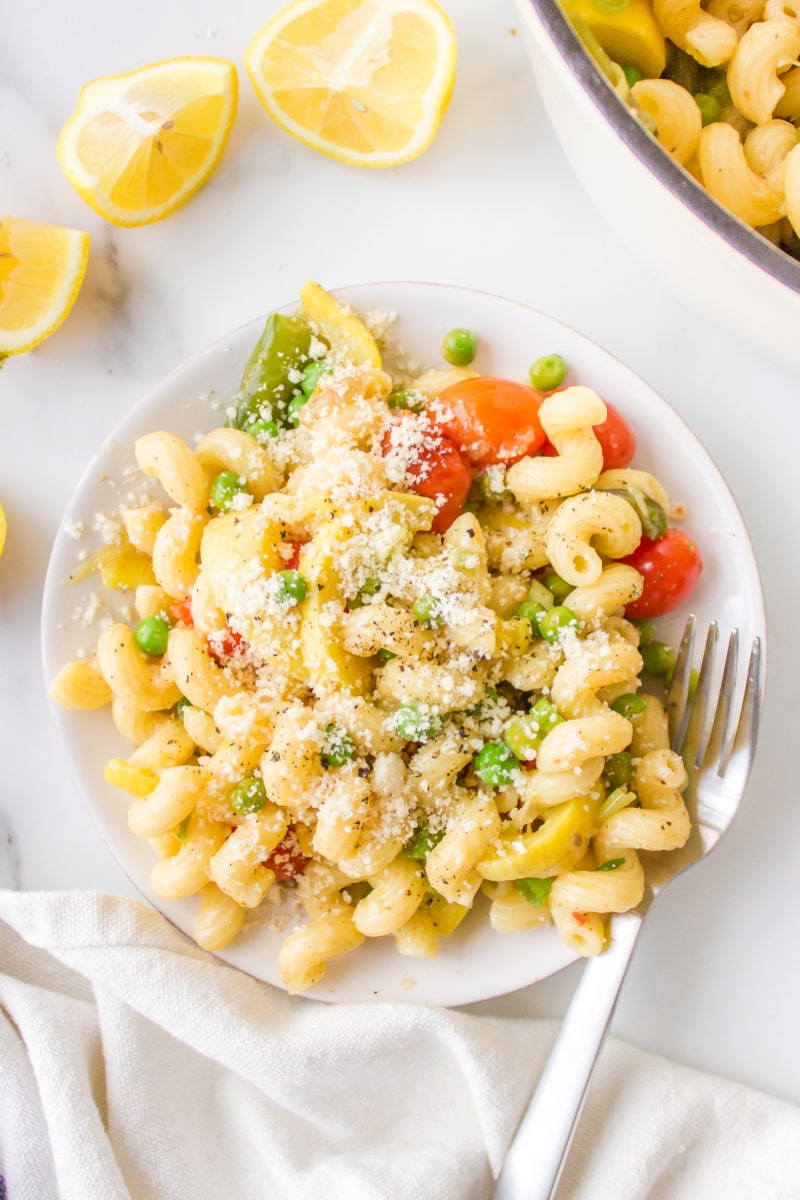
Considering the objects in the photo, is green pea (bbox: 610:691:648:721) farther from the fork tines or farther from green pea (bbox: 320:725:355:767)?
green pea (bbox: 320:725:355:767)

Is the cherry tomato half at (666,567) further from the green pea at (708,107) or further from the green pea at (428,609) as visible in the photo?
the green pea at (708,107)

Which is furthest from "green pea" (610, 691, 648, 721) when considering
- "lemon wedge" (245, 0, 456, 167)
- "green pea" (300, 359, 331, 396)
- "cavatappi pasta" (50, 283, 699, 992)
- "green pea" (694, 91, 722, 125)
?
"lemon wedge" (245, 0, 456, 167)

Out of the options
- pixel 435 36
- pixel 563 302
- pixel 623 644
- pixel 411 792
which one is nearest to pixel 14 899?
pixel 411 792

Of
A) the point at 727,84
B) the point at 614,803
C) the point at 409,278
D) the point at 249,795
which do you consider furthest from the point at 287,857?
the point at 727,84

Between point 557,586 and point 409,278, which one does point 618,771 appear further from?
point 409,278

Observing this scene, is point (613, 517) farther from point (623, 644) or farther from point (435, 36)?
point (435, 36)
